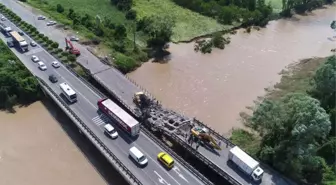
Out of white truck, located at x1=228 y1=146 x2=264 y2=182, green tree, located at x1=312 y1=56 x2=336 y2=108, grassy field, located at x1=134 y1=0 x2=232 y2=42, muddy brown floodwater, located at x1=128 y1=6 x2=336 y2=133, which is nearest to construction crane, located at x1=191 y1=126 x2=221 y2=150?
white truck, located at x1=228 y1=146 x2=264 y2=182

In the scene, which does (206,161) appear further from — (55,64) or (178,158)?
(55,64)

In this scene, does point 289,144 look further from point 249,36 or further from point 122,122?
point 249,36

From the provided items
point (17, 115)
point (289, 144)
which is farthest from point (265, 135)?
point (17, 115)

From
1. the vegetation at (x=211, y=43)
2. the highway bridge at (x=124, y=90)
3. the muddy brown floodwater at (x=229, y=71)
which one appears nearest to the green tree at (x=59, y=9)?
the highway bridge at (x=124, y=90)

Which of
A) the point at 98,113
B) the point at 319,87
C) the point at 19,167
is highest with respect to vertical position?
the point at 319,87

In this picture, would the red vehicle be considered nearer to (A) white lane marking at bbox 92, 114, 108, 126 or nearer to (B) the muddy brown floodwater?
(A) white lane marking at bbox 92, 114, 108, 126

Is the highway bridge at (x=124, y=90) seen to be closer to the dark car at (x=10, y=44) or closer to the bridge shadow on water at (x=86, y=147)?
the bridge shadow on water at (x=86, y=147)
